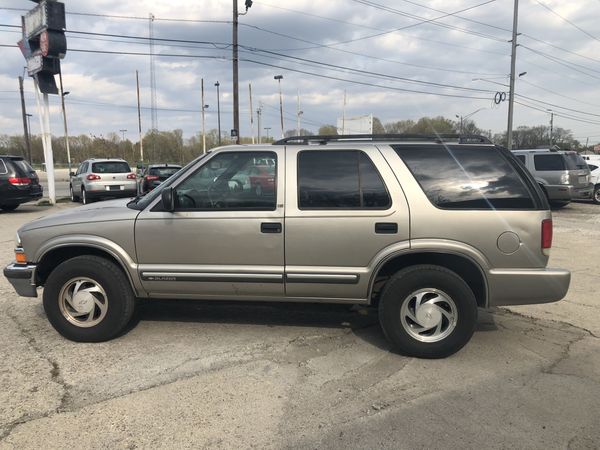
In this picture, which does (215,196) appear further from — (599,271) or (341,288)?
(599,271)

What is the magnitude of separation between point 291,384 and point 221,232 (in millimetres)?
1409

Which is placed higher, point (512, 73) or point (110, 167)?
point (512, 73)

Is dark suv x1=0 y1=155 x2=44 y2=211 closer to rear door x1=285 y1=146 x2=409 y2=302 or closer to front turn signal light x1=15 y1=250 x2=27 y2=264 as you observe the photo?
front turn signal light x1=15 y1=250 x2=27 y2=264

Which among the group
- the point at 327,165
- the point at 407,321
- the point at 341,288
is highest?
the point at 327,165

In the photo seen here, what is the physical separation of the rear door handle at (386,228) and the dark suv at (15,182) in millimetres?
13844

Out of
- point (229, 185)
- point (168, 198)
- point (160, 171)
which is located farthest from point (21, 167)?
point (229, 185)

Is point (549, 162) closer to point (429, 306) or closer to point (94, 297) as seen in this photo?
point (429, 306)

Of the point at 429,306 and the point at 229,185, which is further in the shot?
the point at 229,185

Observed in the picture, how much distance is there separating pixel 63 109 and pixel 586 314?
47848mm

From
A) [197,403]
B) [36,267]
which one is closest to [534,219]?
[197,403]

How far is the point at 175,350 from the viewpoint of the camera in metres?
4.13

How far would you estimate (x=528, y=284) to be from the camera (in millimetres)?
3836

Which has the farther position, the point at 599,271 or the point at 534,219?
the point at 599,271

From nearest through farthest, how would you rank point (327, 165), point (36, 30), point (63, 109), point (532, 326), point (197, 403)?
point (197, 403) < point (327, 165) < point (532, 326) < point (36, 30) < point (63, 109)
